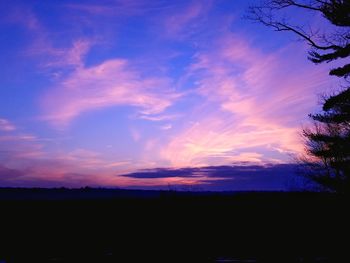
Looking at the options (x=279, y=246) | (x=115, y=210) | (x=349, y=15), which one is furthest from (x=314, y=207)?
(x=349, y=15)

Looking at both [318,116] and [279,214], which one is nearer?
[279,214]

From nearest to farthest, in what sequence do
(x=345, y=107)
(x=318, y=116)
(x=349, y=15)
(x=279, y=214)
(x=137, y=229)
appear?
(x=137, y=229)
(x=279, y=214)
(x=349, y=15)
(x=345, y=107)
(x=318, y=116)

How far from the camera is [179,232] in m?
13.1

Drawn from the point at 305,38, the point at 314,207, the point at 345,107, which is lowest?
the point at 314,207

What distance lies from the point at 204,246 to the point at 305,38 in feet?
56.5

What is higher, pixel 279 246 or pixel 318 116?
pixel 318 116

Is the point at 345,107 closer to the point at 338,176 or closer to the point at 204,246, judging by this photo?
the point at 338,176

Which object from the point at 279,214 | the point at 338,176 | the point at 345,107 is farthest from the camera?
the point at 338,176

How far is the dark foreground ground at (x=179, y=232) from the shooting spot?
10078mm

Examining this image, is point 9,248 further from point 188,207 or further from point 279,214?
point 279,214

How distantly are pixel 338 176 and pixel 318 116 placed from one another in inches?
252

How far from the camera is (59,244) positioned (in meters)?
12.3

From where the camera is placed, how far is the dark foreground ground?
10.1 meters

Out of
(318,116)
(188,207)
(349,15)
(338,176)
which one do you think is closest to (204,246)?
(188,207)
